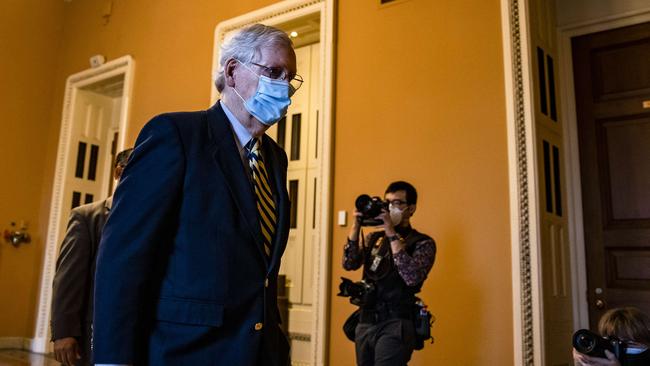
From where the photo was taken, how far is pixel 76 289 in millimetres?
2189

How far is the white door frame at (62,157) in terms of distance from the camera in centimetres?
585

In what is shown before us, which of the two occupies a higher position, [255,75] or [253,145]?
[255,75]

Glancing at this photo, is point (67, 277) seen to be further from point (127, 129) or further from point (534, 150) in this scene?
point (127, 129)

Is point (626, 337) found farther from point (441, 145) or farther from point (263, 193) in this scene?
point (441, 145)

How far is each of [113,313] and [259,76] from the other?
0.68 metres

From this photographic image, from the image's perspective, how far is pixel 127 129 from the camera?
225 inches

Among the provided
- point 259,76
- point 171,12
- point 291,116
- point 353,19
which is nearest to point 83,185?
point 171,12

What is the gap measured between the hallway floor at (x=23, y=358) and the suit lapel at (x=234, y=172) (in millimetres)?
4655

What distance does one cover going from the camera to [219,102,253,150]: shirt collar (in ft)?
4.64

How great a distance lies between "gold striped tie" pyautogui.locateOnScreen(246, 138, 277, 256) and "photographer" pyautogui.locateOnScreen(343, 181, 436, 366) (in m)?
1.27

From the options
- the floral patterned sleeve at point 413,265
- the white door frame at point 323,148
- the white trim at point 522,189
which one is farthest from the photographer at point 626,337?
the white door frame at point 323,148

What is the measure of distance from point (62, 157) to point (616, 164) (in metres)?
5.51

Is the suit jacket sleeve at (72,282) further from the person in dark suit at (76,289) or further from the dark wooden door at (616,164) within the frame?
the dark wooden door at (616,164)

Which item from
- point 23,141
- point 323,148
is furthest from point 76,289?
point 23,141
